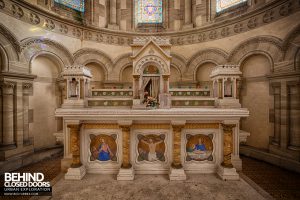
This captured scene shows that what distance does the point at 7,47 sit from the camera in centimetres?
668

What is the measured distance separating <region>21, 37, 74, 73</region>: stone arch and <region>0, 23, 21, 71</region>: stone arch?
1.18 ft

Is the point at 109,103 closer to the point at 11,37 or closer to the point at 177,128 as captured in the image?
the point at 177,128

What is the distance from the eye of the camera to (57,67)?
9070mm

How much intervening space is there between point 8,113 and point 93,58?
5.68m

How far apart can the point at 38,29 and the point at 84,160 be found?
762cm

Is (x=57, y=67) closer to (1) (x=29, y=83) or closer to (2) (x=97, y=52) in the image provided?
(1) (x=29, y=83)

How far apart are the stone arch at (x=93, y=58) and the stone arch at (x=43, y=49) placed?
1.91ft

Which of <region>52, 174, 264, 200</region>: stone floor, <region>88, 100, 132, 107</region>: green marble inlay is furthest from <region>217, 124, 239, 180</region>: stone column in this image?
<region>88, 100, 132, 107</region>: green marble inlay

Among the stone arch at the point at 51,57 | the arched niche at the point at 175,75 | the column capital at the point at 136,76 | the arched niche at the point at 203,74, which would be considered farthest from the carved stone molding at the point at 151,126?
the stone arch at the point at 51,57

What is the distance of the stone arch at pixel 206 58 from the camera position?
9.53 metres

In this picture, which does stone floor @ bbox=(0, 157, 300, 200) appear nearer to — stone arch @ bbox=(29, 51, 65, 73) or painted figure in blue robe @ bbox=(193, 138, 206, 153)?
painted figure in blue robe @ bbox=(193, 138, 206, 153)

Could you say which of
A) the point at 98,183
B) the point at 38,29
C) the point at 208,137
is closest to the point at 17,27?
the point at 38,29

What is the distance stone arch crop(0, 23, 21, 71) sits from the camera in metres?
6.53

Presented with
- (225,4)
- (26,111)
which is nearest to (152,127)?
(26,111)
